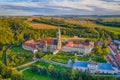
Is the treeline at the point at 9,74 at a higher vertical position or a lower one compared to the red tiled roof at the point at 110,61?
higher

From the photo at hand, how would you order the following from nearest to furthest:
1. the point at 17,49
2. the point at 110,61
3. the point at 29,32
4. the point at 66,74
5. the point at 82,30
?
the point at 66,74
the point at 110,61
the point at 17,49
the point at 29,32
the point at 82,30

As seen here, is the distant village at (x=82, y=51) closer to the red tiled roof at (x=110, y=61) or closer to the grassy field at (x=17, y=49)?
the red tiled roof at (x=110, y=61)

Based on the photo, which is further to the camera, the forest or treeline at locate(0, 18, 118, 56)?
treeline at locate(0, 18, 118, 56)

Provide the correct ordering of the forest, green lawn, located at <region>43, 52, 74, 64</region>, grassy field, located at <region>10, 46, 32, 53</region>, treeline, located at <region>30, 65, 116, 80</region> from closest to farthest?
treeline, located at <region>30, 65, 116, 80</region>, green lawn, located at <region>43, 52, 74, 64</region>, grassy field, located at <region>10, 46, 32, 53</region>, the forest

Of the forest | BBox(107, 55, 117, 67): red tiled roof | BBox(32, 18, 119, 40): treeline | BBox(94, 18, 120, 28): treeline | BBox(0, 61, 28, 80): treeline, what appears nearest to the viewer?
BBox(0, 61, 28, 80): treeline

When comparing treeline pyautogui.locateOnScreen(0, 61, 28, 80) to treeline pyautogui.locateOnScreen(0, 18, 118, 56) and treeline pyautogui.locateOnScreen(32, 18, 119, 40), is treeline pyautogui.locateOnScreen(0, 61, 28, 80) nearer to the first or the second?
treeline pyautogui.locateOnScreen(0, 18, 118, 56)

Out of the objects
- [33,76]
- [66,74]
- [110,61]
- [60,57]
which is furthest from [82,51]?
[33,76]

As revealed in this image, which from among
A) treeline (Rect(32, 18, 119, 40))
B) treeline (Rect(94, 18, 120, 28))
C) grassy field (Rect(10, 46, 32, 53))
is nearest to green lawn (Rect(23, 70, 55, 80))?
grassy field (Rect(10, 46, 32, 53))

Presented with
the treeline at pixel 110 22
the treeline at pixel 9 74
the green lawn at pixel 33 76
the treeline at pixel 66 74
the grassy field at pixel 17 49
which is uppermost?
the treeline at pixel 110 22

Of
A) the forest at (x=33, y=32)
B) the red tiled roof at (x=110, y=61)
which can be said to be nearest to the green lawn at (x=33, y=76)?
the red tiled roof at (x=110, y=61)

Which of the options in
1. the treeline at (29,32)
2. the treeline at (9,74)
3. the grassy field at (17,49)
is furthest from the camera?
the treeline at (29,32)

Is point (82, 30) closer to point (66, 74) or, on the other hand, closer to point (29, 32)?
point (29, 32)
